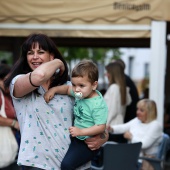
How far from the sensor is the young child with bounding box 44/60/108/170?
2.72m

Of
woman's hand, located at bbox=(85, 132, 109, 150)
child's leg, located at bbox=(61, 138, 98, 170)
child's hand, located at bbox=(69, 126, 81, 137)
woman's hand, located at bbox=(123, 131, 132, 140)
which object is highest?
child's hand, located at bbox=(69, 126, 81, 137)

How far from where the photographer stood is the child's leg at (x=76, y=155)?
8.84 ft

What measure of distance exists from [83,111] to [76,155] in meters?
0.26

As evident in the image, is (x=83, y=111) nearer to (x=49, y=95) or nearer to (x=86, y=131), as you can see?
(x=86, y=131)

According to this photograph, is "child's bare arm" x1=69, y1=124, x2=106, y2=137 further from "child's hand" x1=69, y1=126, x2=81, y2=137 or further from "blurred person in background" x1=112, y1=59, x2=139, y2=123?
"blurred person in background" x1=112, y1=59, x2=139, y2=123

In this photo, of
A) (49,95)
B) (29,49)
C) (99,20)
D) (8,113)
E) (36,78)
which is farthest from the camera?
(99,20)

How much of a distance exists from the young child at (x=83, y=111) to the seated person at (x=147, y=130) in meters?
2.39

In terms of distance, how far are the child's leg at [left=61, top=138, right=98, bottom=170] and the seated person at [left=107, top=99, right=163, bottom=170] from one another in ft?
7.74

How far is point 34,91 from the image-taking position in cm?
275

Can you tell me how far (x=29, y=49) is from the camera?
2.81m

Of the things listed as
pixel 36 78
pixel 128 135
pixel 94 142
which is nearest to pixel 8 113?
pixel 128 135

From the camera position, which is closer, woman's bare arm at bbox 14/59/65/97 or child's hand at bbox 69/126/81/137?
woman's bare arm at bbox 14/59/65/97

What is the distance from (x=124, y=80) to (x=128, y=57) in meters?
24.2

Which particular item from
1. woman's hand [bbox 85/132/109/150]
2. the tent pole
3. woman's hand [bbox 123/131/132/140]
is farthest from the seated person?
woman's hand [bbox 85/132/109/150]
